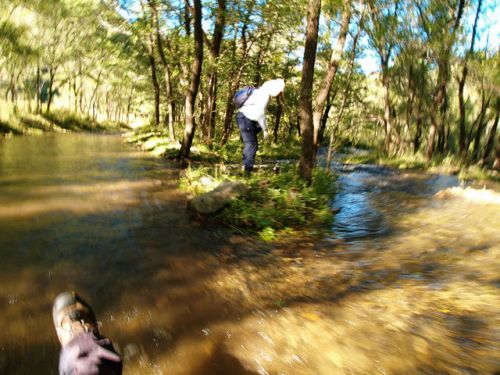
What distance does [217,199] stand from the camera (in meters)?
6.12

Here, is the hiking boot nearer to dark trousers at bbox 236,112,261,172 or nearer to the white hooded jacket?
the white hooded jacket

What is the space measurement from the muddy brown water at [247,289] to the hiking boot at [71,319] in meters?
0.52

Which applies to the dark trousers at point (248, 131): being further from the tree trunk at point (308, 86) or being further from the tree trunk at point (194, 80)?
the tree trunk at point (194, 80)

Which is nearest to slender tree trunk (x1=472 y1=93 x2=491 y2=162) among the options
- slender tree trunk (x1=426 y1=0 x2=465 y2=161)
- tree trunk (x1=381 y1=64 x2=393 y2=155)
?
slender tree trunk (x1=426 y1=0 x2=465 y2=161)

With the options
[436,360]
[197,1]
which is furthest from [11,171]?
[436,360]

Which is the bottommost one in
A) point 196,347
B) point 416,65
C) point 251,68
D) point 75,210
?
point 196,347

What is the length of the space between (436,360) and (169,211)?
480 centimetres

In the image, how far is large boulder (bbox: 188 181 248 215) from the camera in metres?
6.02

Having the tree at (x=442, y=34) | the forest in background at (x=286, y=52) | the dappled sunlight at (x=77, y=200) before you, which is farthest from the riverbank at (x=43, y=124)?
the tree at (x=442, y=34)

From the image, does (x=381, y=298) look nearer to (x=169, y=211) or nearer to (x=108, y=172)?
(x=169, y=211)

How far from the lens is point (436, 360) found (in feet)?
8.63

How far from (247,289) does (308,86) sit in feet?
15.7

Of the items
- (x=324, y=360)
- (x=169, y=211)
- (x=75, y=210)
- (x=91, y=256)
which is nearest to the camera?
(x=324, y=360)

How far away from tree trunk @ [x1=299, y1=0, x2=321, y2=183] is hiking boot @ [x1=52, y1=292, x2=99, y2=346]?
5905 millimetres
